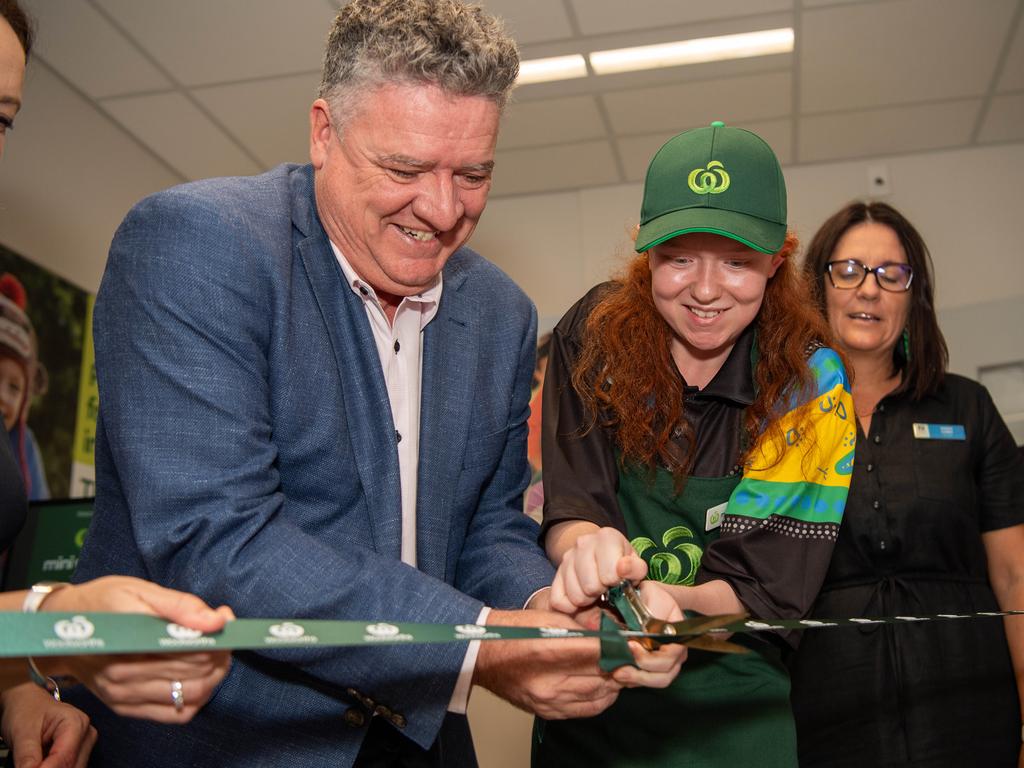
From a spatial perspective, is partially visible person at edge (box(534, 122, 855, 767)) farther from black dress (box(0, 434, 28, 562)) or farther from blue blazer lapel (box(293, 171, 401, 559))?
black dress (box(0, 434, 28, 562))

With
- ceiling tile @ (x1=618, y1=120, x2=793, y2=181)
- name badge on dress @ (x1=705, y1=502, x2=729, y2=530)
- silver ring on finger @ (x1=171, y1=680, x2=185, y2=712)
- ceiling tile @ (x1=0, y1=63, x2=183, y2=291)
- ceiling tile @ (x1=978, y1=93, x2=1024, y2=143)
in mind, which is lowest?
silver ring on finger @ (x1=171, y1=680, x2=185, y2=712)

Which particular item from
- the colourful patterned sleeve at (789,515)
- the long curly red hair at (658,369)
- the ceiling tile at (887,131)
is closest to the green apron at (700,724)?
the colourful patterned sleeve at (789,515)

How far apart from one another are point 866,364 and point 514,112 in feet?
11.3

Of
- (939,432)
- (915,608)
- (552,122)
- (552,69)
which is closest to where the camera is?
(915,608)

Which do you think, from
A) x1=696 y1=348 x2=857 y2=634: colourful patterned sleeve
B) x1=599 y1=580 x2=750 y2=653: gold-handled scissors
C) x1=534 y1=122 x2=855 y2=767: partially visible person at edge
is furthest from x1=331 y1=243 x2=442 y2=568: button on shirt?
x1=696 y1=348 x2=857 y2=634: colourful patterned sleeve

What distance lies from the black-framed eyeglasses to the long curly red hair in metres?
0.95

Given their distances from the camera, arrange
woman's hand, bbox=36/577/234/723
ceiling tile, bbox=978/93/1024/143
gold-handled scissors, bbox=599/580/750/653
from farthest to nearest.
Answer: ceiling tile, bbox=978/93/1024/143
gold-handled scissors, bbox=599/580/750/653
woman's hand, bbox=36/577/234/723

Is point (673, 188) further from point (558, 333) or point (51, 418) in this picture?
point (51, 418)

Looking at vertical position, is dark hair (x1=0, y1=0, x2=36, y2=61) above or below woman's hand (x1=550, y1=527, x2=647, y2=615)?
above

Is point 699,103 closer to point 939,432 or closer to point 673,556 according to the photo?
point 939,432

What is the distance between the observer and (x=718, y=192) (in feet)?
6.41

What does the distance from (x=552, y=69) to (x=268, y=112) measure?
1.61 m

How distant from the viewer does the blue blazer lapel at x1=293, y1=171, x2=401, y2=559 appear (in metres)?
1.69

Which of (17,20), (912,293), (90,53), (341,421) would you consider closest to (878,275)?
(912,293)
